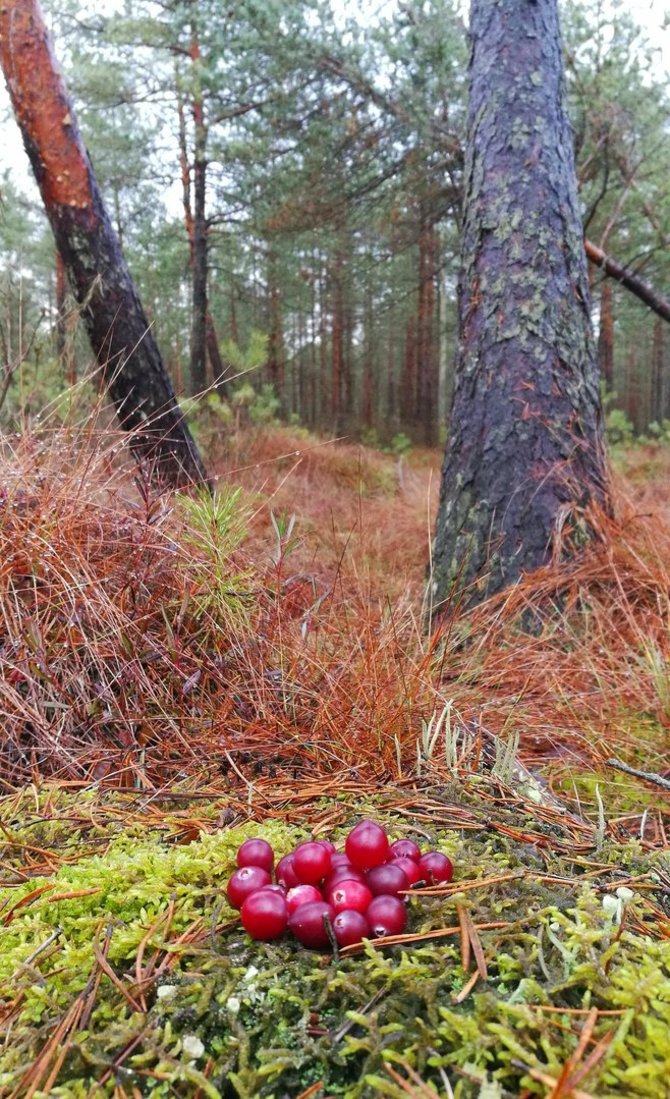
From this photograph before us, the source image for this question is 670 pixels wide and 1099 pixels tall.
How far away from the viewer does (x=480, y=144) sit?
11.1 feet

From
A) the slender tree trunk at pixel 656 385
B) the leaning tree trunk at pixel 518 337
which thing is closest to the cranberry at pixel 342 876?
the leaning tree trunk at pixel 518 337

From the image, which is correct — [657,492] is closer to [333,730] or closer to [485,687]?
[485,687]

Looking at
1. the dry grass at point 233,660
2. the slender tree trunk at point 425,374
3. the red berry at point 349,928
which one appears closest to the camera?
the red berry at point 349,928

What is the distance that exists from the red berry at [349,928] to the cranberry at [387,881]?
0.07m

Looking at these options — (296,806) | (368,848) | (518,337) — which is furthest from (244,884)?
(518,337)

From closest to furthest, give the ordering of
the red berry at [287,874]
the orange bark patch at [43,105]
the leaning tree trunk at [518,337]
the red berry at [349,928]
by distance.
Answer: the red berry at [349,928]
the red berry at [287,874]
the leaning tree trunk at [518,337]
the orange bark patch at [43,105]

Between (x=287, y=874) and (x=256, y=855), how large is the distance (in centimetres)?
5

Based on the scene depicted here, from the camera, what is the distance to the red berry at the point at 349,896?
33.6 inches

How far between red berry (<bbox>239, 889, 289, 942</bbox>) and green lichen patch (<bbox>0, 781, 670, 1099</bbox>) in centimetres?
2

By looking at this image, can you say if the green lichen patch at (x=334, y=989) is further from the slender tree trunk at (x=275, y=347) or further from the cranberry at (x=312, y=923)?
the slender tree trunk at (x=275, y=347)

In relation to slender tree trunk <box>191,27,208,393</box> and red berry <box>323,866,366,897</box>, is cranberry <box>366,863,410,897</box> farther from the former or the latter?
slender tree trunk <box>191,27,208,393</box>

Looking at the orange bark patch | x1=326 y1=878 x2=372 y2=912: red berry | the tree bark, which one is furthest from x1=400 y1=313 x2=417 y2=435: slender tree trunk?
x1=326 y1=878 x2=372 y2=912: red berry

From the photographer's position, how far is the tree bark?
633 cm

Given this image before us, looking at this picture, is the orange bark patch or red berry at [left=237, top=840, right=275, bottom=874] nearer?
red berry at [left=237, top=840, right=275, bottom=874]
